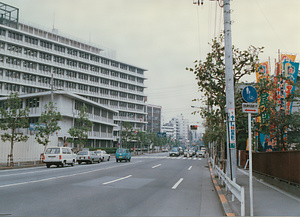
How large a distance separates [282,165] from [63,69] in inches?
→ 2797

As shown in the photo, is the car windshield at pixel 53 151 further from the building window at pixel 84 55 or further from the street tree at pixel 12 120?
the building window at pixel 84 55

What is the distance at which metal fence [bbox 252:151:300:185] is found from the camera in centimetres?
1041

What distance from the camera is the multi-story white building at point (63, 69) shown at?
62.3m

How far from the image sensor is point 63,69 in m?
75.3

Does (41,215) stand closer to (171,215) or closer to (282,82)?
(171,215)

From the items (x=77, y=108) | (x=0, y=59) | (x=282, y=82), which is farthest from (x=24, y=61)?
(x=282, y=82)

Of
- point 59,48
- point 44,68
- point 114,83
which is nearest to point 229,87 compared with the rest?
point 44,68

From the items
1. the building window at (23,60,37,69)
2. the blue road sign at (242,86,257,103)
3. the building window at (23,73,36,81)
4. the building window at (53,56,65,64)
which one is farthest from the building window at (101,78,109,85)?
the blue road sign at (242,86,257,103)

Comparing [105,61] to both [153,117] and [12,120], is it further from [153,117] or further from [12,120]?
[153,117]

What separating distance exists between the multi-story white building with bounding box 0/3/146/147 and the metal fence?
48.9m

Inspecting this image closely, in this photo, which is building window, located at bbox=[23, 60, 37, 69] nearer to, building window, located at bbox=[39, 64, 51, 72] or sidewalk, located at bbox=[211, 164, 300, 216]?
building window, located at bbox=[39, 64, 51, 72]

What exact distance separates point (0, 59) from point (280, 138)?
6052 cm

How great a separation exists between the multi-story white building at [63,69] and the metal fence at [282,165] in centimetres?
4889

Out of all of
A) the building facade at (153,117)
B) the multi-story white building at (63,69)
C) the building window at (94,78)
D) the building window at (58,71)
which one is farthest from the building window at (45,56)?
the building facade at (153,117)
